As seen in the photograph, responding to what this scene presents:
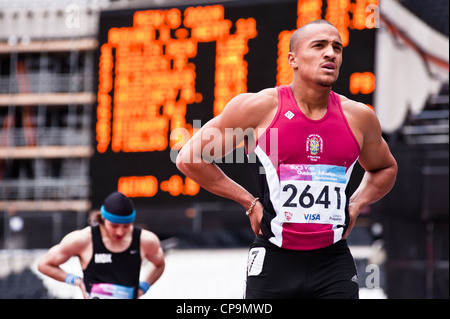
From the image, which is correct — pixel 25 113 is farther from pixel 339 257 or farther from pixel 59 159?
pixel 339 257

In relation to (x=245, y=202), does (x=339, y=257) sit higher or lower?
lower

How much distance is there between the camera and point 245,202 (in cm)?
305

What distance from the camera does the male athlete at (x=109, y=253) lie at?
5191 millimetres

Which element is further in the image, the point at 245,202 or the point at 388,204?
the point at 388,204

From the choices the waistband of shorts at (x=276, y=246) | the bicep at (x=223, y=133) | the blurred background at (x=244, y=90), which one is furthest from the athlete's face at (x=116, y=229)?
the waistband of shorts at (x=276, y=246)

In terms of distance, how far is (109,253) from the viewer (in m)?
5.27

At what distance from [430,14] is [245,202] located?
4978 millimetres

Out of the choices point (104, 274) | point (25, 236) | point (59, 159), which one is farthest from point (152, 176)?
point (59, 159)

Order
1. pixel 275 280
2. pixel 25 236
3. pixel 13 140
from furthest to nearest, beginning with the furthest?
pixel 13 140 < pixel 25 236 < pixel 275 280

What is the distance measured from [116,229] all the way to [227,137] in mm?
2517

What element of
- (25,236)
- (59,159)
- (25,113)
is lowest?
(25,236)

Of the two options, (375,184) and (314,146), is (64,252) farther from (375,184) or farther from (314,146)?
(314,146)

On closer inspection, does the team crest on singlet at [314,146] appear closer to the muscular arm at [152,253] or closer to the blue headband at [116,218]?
the blue headband at [116,218]

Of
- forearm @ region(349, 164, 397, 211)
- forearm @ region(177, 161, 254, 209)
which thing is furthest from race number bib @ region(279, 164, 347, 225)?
forearm @ region(349, 164, 397, 211)
